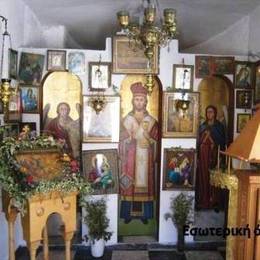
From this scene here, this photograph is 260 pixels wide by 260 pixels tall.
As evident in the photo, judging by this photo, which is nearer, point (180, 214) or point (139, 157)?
point (180, 214)

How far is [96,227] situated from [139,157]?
856mm

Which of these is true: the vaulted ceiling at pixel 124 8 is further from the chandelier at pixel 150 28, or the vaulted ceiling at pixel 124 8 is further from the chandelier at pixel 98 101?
the chandelier at pixel 150 28

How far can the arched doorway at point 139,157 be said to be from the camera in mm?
3795

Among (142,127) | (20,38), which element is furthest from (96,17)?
(142,127)

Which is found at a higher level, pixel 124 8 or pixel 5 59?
pixel 124 8

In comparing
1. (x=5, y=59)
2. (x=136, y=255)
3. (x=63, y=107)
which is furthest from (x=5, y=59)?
(x=136, y=255)

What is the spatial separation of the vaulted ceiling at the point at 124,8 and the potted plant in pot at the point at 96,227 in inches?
76.1

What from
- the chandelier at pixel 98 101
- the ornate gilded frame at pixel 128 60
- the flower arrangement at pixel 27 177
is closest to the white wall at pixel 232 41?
the ornate gilded frame at pixel 128 60

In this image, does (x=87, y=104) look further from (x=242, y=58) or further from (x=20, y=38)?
(x=242, y=58)

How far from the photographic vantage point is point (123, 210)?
12.8 feet

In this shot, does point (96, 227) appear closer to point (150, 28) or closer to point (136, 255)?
point (136, 255)

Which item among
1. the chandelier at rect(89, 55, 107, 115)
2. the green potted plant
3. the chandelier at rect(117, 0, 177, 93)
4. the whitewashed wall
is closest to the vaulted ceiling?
the whitewashed wall

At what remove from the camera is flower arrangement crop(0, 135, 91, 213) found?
2.25 metres

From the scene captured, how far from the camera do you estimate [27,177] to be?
229 centimetres
